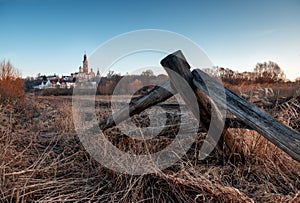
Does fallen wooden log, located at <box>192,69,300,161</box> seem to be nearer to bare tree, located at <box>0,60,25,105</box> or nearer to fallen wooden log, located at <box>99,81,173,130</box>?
fallen wooden log, located at <box>99,81,173,130</box>

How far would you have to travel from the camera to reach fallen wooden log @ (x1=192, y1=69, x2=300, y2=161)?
1.45m

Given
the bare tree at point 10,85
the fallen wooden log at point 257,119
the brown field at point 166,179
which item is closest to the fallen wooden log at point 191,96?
the fallen wooden log at point 257,119

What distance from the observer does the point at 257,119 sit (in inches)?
62.7

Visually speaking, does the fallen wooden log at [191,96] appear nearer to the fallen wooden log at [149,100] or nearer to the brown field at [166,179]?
the fallen wooden log at [149,100]

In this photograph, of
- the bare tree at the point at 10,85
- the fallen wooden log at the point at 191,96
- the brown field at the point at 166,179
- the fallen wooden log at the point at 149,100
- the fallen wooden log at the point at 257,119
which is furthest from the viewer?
the bare tree at the point at 10,85

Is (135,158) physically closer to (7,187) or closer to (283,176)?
(7,187)

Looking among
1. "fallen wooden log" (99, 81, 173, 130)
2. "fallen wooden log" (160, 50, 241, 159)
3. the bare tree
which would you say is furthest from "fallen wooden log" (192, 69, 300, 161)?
the bare tree

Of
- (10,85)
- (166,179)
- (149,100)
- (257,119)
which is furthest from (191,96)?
(10,85)

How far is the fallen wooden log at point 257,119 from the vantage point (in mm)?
1451

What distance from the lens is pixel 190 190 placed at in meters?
1.76

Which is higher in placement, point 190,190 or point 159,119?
point 159,119

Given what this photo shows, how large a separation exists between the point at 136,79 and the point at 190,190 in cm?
463

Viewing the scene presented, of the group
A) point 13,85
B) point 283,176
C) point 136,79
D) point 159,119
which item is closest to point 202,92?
point 283,176

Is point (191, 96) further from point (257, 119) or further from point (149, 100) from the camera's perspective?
point (257, 119)
